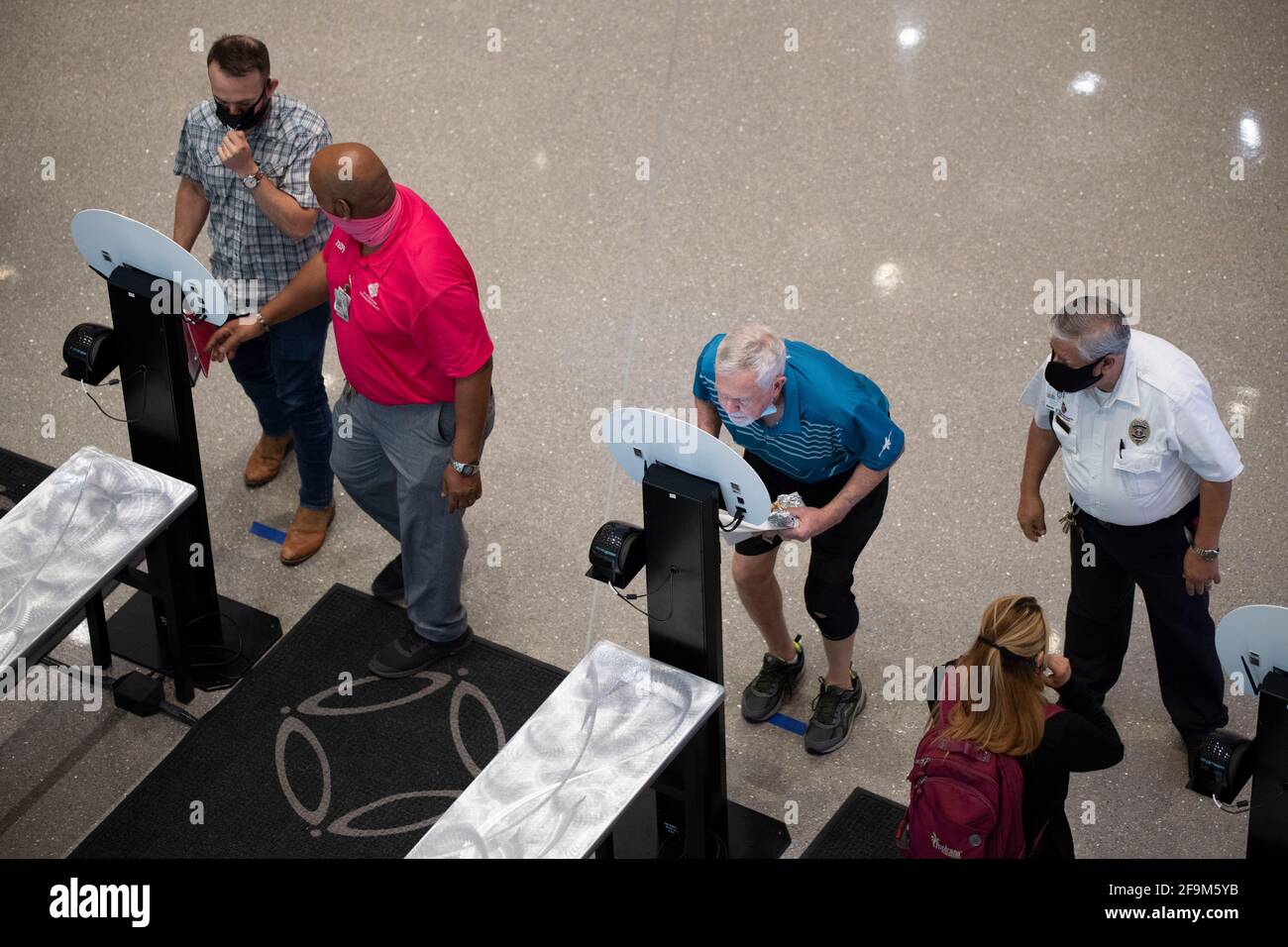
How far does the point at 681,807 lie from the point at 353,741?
3.25 ft

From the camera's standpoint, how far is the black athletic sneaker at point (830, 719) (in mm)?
4309

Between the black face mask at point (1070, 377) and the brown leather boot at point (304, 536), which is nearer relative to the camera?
the black face mask at point (1070, 377)

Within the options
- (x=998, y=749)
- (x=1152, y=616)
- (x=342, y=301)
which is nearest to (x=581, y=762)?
(x=998, y=749)

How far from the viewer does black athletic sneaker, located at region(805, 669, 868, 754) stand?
431cm

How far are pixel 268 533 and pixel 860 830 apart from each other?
6.72 ft

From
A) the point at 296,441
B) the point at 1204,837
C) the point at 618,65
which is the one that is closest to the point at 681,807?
the point at 1204,837

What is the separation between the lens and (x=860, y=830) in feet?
13.5

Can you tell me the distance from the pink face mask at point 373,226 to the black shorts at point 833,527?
1.02 m

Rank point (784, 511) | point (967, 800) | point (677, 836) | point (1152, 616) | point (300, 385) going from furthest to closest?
point (300, 385) < point (1152, 616) < point (677, 836) < point (784, 511) < point (967, 800)

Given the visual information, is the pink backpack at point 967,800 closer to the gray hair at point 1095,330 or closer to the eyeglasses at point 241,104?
the gray hair at point 1095,330

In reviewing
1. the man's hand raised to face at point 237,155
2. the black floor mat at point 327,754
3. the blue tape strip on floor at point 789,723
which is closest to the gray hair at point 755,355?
the blue tape strip on floor at point 789,723

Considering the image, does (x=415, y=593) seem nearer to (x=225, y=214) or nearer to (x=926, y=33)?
(x=225, y=214)

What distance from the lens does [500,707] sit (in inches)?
176

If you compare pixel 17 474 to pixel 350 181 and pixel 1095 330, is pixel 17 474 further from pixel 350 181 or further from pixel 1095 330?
pixel 1095 330
